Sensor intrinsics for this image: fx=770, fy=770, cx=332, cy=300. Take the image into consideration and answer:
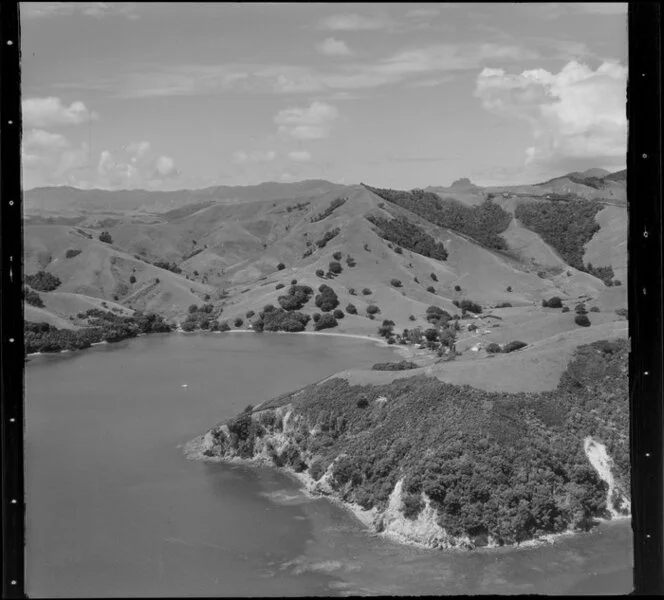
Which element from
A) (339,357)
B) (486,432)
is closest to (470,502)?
(486,432)

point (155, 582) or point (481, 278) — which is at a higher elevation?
point (481, 278)

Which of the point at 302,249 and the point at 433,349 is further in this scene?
the point at 302,249

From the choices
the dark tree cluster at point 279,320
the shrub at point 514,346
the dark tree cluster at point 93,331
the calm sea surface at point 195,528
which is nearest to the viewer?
the calm sea surface at point 195,528

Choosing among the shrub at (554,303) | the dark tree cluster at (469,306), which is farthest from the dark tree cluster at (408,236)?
the shrub at (554,303)

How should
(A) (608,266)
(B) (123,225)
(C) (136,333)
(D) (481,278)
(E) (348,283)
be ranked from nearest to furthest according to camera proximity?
(C) (136,333), (E) (348,283), (D) (481,278), (A) (608,266), (B) (123,225)

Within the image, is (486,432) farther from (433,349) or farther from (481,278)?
(481,278)

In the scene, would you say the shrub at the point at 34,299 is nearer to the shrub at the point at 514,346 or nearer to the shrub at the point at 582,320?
the shrub at the point at 514,346
